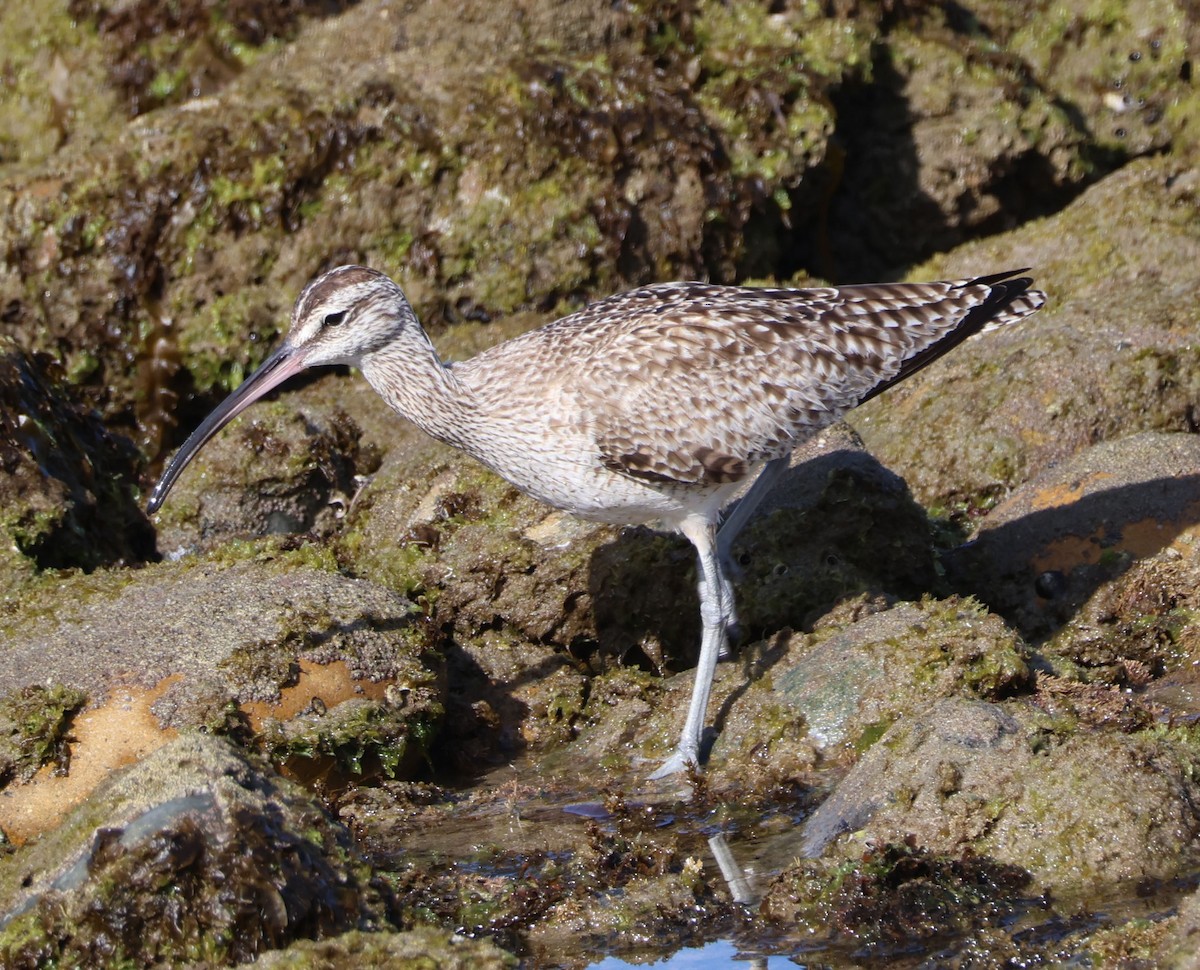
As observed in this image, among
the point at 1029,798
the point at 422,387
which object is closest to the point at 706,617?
the point at 422,387

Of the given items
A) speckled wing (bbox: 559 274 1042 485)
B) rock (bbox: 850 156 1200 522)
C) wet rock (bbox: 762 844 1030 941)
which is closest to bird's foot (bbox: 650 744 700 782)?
speckled wing (bbox: 559 274 1042 485)

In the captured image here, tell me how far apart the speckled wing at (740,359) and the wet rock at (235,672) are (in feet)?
5.14

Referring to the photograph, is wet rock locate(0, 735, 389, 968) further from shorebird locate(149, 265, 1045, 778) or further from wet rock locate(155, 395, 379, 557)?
wet rock locate(155, 395, 379, 557)

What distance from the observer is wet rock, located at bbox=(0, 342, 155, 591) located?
359 inches

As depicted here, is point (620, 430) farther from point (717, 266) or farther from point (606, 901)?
point (717, 266)

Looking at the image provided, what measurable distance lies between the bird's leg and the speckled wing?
0.32 metres

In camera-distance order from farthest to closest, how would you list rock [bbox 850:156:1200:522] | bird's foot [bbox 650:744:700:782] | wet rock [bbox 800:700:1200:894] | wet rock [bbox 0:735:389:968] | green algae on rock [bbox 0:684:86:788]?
rock [bbox 850:156:1200:522] → bird's foot [bbox 650:744:700:782] → green algae on rock [bbox 0:684:86:788] → wet rock [bbox 800:700:1200:894] → wet rock [bbox 0:735:389:968]

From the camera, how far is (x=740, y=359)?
8.01 meters

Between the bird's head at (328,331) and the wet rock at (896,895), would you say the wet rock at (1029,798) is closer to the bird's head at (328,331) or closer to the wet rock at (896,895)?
the wet rock at (896,895)

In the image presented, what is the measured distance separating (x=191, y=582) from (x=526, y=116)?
508 centimetres

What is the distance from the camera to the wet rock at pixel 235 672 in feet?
23.7

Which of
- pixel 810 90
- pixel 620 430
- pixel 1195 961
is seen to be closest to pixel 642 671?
pixel 620 430

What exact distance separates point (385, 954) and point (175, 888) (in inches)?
30.2

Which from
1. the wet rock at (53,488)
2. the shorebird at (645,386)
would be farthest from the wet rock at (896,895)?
the wet rock at (53,488)
